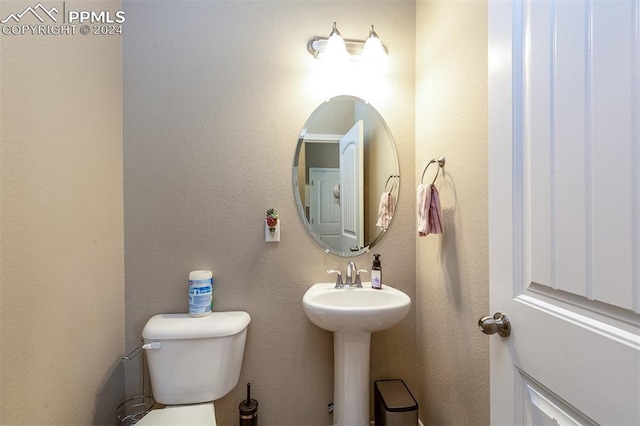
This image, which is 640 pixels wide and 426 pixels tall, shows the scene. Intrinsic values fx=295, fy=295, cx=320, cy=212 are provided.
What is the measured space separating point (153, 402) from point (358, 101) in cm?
186

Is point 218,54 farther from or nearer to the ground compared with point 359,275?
farther from the ground

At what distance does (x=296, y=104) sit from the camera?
154 centimetres

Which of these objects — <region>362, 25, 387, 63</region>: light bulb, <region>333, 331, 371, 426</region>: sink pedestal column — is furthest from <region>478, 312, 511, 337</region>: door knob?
<region>362, 25, 387, 63</region>: light bulb

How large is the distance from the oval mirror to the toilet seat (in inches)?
34.6

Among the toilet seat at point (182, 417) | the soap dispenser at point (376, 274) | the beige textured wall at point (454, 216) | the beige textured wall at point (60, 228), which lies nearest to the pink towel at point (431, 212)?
the beige textured wall at point (454, 216)

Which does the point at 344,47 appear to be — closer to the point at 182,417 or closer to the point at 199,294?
the point at 199,294

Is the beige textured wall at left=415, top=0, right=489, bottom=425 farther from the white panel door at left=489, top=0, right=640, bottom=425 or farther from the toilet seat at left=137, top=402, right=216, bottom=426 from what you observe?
the toilet seat at left=137, top=402, right=216, bottom=426

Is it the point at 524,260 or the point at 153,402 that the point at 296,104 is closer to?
the point at 524,260

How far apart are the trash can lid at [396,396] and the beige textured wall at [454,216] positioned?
12 centimetres

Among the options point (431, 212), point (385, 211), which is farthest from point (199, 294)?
point (431, 212)

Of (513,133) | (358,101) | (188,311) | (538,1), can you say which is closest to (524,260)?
(513,133)

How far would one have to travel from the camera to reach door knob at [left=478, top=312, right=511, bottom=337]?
73 centimetres

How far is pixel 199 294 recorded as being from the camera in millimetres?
1398

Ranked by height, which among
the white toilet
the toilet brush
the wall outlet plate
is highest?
the wall outlet plate
